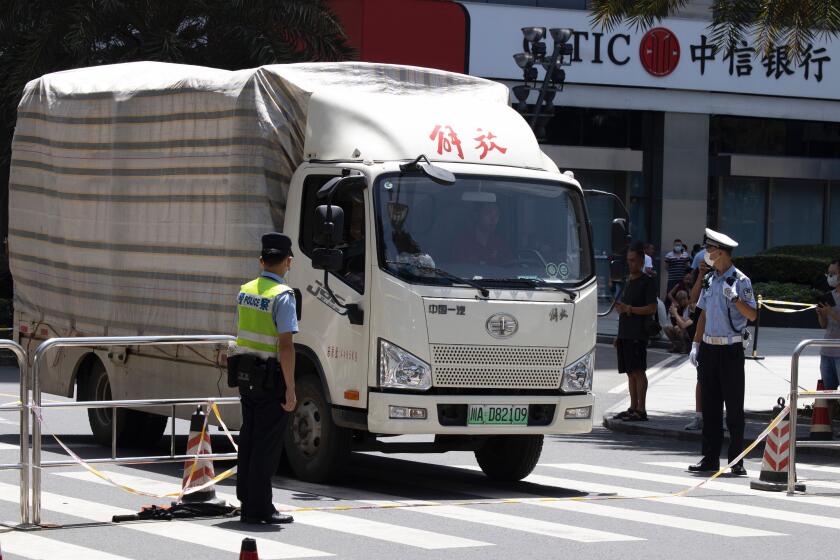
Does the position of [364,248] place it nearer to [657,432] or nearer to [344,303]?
[344,303]

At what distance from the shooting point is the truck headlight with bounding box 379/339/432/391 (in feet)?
40.0

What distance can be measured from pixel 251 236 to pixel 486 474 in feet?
9.35

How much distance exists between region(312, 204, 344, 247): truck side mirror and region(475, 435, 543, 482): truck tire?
249cm

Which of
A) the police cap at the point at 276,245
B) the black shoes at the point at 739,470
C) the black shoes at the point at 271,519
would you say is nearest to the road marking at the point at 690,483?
the black shoes at the point at 739,470

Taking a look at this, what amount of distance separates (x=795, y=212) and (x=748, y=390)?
25548 millimetres

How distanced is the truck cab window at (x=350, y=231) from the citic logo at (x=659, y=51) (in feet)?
101

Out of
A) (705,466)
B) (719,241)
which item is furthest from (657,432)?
(719,241)

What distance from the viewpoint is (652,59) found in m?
42.8

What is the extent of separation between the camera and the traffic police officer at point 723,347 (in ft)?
45.8

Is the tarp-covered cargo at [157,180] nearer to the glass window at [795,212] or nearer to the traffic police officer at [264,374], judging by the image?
the traffic police officer at [264,374]

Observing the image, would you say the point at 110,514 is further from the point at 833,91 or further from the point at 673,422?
the point at 833,91

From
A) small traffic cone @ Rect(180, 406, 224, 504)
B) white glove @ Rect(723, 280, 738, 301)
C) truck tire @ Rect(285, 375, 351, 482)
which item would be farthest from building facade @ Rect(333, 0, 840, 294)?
small traffic cone @ Rect(180, 406, 224, 504)

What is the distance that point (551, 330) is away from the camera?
41.5 ft

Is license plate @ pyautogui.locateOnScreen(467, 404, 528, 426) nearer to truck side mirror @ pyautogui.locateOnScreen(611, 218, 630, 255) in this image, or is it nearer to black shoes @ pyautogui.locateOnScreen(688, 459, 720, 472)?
truck side mirror @ pyautogui.locateOnScreen(611, 218, 630, 255)
